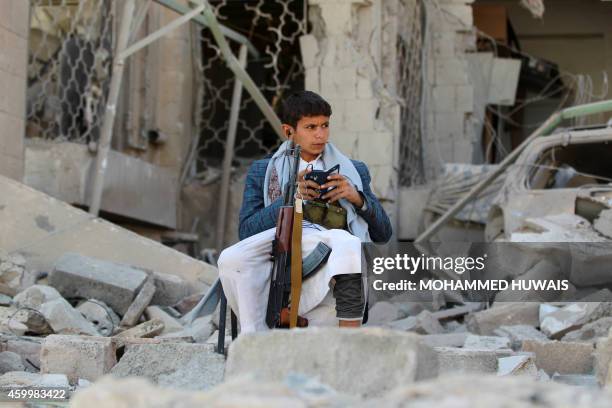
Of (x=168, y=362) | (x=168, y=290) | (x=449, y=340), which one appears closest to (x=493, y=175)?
(x=449, y=340)

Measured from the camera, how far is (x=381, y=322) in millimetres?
7395

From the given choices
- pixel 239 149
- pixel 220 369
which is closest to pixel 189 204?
pixel 239 149

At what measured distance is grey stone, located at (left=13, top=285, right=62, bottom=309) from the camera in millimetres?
6285

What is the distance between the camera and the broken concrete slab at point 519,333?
21.1ft

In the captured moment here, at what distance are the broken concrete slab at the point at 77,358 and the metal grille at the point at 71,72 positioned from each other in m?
4.32

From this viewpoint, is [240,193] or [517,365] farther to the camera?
[240,193]

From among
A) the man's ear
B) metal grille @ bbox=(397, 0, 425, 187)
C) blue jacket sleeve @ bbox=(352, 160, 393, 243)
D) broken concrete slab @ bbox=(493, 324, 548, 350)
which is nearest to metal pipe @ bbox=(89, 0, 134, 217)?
metal grille @ bbox=(397, 0, 425, 187)

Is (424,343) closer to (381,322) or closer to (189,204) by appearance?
(381,322)

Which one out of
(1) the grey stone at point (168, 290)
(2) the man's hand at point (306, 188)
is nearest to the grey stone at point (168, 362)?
(2) the man's hand at point (306, 188)

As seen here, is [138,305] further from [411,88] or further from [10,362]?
[411,88]

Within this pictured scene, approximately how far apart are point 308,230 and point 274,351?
170 centimetres

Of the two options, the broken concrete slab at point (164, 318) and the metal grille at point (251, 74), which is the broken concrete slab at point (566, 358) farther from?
the metal grille at point (251, 74)

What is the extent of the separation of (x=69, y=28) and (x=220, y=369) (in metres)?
5.82

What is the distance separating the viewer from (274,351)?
2.93m
